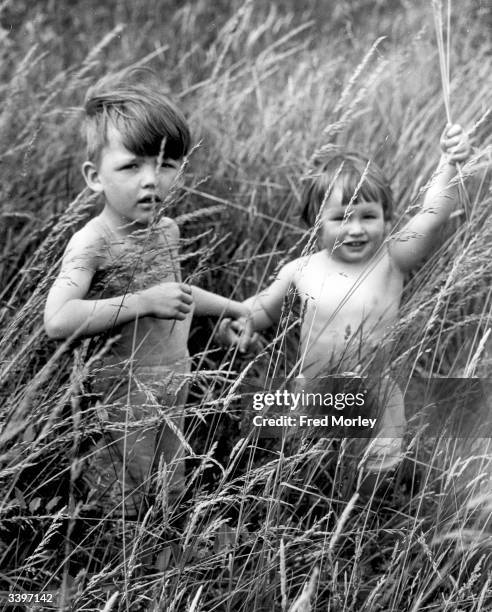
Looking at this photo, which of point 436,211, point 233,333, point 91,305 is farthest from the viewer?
point 233,333

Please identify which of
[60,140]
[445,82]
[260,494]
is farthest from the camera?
[60,140]

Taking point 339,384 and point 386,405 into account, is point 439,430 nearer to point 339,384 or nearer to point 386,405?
point 386,405

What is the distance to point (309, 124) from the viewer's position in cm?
334

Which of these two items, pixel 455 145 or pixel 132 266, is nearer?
pixel 132 266

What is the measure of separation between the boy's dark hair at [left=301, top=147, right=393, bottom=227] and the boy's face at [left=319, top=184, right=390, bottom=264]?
24 mm

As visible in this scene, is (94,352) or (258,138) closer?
(94,352)

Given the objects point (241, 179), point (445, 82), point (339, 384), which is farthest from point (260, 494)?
point (241, 179)

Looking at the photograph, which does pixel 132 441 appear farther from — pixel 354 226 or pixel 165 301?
pixel 354 226

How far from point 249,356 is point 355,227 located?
52 centimetres

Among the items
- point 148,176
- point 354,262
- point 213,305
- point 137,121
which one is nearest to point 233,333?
point 213,305

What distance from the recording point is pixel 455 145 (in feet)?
6.86

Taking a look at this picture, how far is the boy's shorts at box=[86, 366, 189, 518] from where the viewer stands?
1719mm

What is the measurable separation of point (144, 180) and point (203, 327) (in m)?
0.64

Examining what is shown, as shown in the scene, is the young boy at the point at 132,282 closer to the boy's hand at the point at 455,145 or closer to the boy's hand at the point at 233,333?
Result: the boy's hand at the point at 233,333
